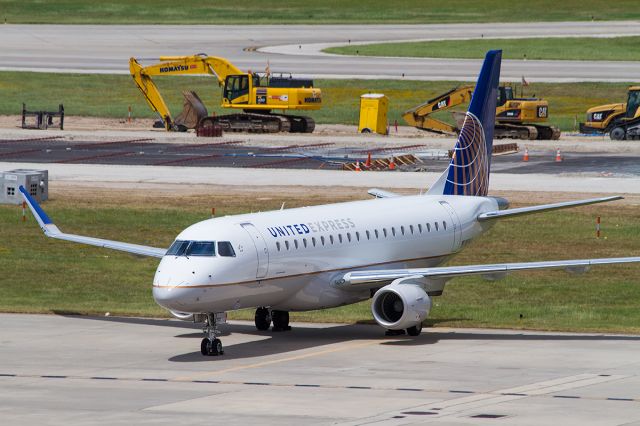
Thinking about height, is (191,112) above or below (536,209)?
above

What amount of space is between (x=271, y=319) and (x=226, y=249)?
5.50m

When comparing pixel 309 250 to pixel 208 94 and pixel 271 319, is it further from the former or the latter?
pixel 208 94

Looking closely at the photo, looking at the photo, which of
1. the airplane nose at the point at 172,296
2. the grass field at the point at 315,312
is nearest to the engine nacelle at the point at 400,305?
the grass field at the point at 315,312

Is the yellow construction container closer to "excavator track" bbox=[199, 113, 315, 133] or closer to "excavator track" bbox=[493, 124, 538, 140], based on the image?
"excavator track" bbox=[199, 113, 315, 133]

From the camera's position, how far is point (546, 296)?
47438 millimetres

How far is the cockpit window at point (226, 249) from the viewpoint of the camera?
121ft

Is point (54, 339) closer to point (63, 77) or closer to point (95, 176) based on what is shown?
point (95, 176)

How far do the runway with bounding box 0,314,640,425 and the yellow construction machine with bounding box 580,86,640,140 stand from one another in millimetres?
60746

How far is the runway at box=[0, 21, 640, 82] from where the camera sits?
133 meters

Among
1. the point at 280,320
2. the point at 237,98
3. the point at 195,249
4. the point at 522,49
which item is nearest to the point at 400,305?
the point at 280,320

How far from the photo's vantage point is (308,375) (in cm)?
3488

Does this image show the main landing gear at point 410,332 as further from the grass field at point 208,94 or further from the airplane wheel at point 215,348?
the grass field at point 208,94

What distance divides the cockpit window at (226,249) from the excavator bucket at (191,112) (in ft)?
219

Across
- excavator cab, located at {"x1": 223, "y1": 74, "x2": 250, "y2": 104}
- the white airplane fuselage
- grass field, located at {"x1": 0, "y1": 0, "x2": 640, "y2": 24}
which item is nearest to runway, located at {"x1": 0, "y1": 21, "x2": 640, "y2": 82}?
grass field, located at {"x1": 0, "y1": 0, "x2": 640, "y2": 24}
